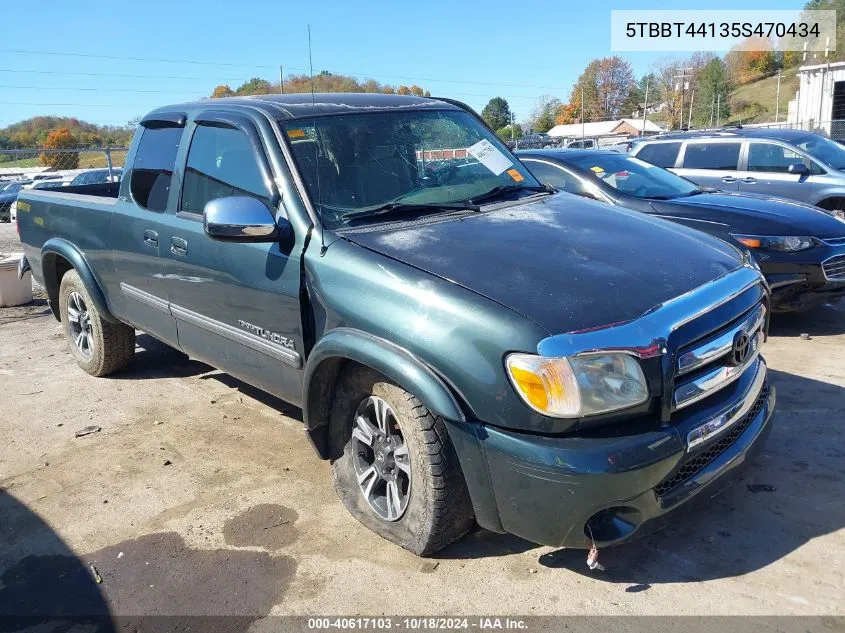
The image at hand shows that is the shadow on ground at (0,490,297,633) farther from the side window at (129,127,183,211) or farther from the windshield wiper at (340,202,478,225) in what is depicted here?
the side window at (129,127,183,211)

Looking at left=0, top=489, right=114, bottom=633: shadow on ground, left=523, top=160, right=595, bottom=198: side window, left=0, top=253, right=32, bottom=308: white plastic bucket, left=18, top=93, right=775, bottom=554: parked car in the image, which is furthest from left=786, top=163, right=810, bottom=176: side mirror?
left=0, top=253, right=32, bottom=308: white plastic bucket

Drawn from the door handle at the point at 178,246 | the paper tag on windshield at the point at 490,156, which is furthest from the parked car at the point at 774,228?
the door handle at the point at 178,246

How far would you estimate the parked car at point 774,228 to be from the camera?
19.0ft

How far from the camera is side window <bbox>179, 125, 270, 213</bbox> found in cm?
363

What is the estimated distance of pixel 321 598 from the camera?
287cm

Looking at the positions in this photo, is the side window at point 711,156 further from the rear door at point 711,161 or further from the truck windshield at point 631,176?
the truck windshield at point 631,176

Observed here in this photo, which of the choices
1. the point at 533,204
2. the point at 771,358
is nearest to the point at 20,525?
the point at 533,204

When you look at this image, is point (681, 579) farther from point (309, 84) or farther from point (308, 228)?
point (309, 84)

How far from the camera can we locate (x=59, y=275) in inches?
238

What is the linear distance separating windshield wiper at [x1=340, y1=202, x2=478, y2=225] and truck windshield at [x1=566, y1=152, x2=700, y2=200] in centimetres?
332

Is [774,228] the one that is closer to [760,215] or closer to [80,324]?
[760,215]

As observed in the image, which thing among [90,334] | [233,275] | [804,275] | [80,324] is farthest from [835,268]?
[80,324]

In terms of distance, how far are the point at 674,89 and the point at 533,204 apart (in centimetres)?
10516

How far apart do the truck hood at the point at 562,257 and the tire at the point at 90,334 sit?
3105 mm
